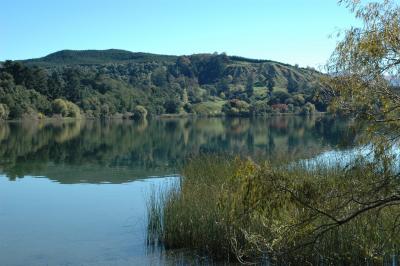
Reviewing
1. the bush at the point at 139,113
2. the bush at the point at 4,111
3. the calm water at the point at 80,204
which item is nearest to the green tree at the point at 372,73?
the calm water at the point at 80,204

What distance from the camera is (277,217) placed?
28.3 feet

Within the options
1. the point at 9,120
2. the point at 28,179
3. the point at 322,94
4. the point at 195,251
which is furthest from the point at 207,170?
the point at 9,120

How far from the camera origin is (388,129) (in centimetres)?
682

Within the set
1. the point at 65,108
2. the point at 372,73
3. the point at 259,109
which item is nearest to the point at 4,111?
the point at 65,108

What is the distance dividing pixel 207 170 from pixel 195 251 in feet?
22.4

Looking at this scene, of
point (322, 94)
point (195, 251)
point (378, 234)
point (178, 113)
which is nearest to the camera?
point (322, 94)

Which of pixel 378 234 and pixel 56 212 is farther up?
pixel 378 234

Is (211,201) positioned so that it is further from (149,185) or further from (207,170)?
(149,185)

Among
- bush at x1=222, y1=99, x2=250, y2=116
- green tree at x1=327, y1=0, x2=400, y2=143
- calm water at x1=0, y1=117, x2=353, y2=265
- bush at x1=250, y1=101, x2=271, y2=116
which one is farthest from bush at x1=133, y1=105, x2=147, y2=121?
green tree at x1=327, y1=0, x2=400, y2=143

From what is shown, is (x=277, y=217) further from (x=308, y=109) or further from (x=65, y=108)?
(x=308, y=109)

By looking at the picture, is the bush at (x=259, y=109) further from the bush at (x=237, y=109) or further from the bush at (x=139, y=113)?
the bush at (x=139, y=113)

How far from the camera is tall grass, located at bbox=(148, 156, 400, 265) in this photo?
22.7 ft

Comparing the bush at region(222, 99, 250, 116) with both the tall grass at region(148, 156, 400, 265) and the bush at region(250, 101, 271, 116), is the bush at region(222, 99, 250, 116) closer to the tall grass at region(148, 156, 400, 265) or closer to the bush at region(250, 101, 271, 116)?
the bush at region(250, 101, 271, 116)

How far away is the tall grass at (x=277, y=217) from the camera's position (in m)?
6.91
